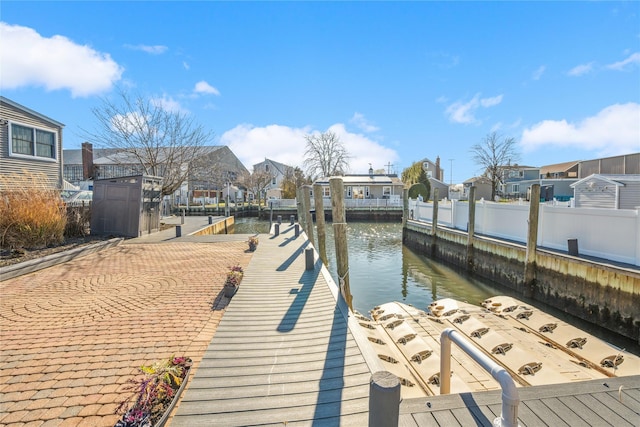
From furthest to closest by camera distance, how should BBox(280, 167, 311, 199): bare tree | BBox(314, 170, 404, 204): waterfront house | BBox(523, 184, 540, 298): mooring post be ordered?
BBox(280, 167, 311, 199): bare tree → BBox(314, 170, 404, 204): waterfront house → BBox(523, 184, 540, 298): mooring post

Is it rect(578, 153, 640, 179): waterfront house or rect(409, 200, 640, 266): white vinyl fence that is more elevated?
rect(578, 153, 640, 179): waterfront house

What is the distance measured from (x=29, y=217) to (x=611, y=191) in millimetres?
23325

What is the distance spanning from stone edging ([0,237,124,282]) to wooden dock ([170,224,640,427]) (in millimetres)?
6164

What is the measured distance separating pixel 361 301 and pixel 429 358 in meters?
4.89

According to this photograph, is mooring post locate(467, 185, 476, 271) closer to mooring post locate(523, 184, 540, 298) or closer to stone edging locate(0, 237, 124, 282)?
mooring post locate(523, 184, 540, 298)

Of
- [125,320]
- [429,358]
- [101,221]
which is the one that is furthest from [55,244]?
[429,358]

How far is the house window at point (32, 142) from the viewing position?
567 inches

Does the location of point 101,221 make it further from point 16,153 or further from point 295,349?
point 295,349

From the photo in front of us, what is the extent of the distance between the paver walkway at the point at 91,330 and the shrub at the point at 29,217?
2.14m

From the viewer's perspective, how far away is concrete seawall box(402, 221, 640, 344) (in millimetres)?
6527

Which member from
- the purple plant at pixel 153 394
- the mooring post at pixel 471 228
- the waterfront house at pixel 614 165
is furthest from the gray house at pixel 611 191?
the purple plant at pixel 153 394

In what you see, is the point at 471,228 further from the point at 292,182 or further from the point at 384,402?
the point at 292,182

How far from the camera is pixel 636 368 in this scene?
182 inches

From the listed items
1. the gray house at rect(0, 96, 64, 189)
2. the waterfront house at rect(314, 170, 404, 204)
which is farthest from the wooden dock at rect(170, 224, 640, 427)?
the waterfront house at rect(314, 170, 404, 204)
